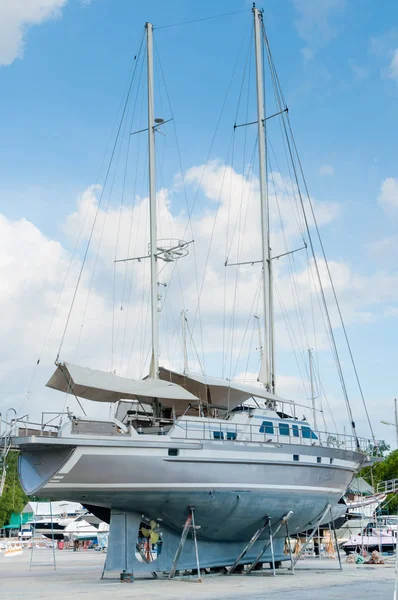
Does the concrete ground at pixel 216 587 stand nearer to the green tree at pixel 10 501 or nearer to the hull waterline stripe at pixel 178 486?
the hull waterline stripe at pixel 178 486

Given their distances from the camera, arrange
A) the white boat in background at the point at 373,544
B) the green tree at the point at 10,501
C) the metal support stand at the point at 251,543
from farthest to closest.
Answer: the green tree at the point at 10,501 < the white boat in background at the point at 373,544 < the metal support stand at the point at 251,543

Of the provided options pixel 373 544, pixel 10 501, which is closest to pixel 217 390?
pixel 373 544

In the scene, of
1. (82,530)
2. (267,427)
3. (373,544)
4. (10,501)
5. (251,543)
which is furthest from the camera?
(10,501)

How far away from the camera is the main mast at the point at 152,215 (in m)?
25.0

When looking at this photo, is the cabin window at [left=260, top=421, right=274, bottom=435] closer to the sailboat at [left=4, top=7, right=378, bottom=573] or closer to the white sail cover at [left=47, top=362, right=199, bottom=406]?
the sailboat at [left=4, top=7, right=378, bottom=573]

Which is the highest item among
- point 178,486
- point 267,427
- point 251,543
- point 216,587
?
point 267,427

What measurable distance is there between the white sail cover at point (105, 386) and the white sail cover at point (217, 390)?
1663mm

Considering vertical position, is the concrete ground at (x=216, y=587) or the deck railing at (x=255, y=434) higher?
the deck railing at (x=255, y=434)

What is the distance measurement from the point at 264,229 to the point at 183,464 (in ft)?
38.5

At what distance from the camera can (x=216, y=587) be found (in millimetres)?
19188

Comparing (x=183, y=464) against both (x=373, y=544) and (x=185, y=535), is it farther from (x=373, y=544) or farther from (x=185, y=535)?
(x=373, y=544)

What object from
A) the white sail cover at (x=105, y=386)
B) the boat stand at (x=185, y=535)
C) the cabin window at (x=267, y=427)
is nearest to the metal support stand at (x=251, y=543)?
the boat stand at (x=185, y=535)

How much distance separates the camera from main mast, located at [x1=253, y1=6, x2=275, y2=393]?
27641 mm

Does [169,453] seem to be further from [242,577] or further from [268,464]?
[242,577]
